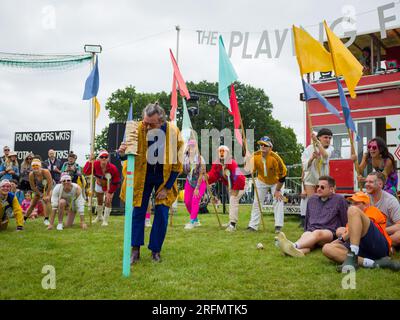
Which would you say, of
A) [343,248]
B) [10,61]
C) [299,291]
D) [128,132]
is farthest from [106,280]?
[10,61]

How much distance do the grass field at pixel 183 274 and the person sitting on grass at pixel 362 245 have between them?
155 millimetres

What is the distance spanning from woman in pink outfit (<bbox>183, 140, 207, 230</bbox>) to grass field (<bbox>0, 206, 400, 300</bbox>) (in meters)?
2.35

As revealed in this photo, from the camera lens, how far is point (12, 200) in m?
8.04

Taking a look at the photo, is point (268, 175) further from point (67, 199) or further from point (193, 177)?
point (67, 199)

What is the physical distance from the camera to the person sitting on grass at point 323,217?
5348mm

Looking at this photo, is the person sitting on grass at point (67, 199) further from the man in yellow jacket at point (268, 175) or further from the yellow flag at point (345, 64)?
the yellow flag at point (345, 64)

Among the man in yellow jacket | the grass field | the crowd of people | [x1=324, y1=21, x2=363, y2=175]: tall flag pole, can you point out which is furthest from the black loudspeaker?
[x1=324, y1=21, x2=363, y2=175]: tall flag pole

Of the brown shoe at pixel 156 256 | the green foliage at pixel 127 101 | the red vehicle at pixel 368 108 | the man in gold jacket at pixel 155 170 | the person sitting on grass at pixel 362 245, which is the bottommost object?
the brown shoe at pixel 156 256

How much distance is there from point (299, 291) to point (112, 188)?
21.5 feet

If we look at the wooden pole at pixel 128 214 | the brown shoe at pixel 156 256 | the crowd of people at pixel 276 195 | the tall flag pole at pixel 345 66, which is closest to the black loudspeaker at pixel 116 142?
the crowd of people at pixel 276 195

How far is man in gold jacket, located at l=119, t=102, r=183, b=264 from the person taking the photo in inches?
187

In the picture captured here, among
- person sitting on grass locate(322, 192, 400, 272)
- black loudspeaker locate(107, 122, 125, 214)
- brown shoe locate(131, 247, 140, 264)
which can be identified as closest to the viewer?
person sitting on grass locate(322, 192, 400, 272)

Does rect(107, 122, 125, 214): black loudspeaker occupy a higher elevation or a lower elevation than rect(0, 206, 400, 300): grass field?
higher

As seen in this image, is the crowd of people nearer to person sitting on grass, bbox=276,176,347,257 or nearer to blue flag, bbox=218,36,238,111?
person sitting on grass, bbox=276,176,347,257
